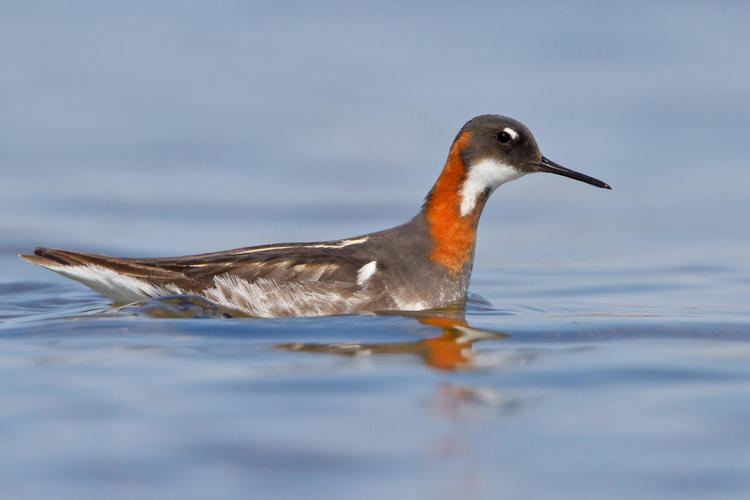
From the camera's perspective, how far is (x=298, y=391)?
6.81 m

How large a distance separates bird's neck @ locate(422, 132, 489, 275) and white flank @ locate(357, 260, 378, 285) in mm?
441

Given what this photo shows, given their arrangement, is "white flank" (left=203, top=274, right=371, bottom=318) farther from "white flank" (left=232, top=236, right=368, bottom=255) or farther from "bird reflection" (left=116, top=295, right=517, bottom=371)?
"white flank" (left=232, top=236, right=368, bottom=255)

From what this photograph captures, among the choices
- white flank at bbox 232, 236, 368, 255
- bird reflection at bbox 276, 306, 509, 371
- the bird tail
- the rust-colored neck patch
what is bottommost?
bird reflection at bbox 276, 306, 509, 371

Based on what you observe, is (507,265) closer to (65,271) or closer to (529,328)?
(529,328)

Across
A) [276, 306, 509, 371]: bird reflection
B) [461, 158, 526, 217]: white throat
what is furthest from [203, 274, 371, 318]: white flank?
[461, 158, 526, 217]: white throat

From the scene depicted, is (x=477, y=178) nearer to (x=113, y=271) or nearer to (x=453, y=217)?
(x=453, y=217)

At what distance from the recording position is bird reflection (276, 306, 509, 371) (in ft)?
24.9

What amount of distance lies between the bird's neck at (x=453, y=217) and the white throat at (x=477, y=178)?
0.01 m

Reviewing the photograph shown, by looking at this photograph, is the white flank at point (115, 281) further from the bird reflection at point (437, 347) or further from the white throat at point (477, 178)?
the white throat at point (477, 178)

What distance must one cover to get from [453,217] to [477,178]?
0.31 meters

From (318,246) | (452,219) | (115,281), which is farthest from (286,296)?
(452,219)

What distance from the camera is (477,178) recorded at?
31.9 ft

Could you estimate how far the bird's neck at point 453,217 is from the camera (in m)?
9.60

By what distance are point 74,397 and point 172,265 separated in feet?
8.85
